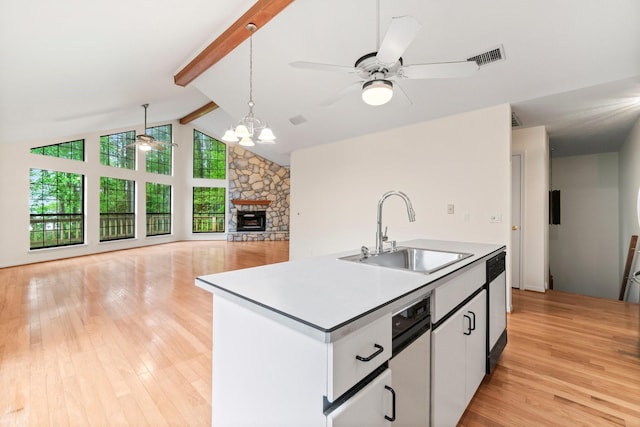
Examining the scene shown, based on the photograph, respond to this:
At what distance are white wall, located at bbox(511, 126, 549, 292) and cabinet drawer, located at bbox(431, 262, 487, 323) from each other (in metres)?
2.95

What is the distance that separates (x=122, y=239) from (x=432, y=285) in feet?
28.9

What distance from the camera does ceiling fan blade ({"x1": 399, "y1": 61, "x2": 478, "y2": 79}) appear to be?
5.74 feet

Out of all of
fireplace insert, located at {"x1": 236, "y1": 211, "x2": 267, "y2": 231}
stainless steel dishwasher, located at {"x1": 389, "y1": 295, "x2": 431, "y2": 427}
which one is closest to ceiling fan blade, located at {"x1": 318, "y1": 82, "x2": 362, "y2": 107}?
stainless steel dishwasher, located at {"x1": 389, "y1": 295, "x2": 431, "y2": 427}

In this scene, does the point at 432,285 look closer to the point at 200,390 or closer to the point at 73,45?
the point at 200,390

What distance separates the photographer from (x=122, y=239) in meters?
7.80

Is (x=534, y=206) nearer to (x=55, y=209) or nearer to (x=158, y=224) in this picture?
(x=55, y=209)

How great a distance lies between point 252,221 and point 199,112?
157 inches

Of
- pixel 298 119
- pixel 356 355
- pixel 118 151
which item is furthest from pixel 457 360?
pixel 118 151

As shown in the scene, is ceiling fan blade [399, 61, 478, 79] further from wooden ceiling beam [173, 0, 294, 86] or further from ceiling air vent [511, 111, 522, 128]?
ceiling air vent [511, 111, 522, 128]

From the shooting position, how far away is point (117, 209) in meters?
7.73

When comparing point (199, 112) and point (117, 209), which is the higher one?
point (199, 112)

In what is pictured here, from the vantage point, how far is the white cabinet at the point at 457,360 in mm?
1241

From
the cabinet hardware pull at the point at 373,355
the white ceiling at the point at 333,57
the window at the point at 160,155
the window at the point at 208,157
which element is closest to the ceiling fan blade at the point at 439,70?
the white ceiling at the point at 333,57

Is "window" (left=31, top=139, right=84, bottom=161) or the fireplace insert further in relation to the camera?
the fireplace insert
